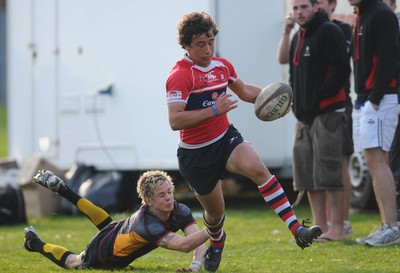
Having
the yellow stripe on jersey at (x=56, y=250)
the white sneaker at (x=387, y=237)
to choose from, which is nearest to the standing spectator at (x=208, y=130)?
the yellow stripe on jersey at (x=56, y=250)

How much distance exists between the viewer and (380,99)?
7.73 m

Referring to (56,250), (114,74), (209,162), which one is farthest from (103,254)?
(114,74)

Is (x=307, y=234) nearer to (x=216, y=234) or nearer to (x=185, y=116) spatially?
(x=216, y=234)

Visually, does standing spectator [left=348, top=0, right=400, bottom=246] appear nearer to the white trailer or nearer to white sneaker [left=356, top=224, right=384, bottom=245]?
white sneaker [left=356, top=224, right=384, bottom=245]

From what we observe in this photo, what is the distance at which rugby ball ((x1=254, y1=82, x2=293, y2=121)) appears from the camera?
687cm

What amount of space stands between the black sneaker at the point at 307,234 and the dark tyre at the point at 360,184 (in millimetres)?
4385

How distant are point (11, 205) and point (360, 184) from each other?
162 inches

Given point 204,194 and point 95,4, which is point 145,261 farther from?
point 95,4

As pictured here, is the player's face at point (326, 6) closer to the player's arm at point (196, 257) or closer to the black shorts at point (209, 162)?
the black shorts at point (209, 162)

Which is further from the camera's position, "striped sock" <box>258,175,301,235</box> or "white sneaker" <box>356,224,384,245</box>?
"white sneaker" <box>356,224,384,245</box>

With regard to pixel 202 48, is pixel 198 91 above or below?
below

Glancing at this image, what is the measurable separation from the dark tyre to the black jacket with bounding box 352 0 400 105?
9.45 ft

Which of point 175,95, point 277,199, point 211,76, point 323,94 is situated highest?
point 211,76

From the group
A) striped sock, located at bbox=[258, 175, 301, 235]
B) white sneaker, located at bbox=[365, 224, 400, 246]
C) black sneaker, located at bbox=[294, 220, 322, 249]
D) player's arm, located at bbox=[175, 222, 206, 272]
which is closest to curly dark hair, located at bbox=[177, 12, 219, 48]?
striped sock, located at bbox=[258, 175, 301, 235]
